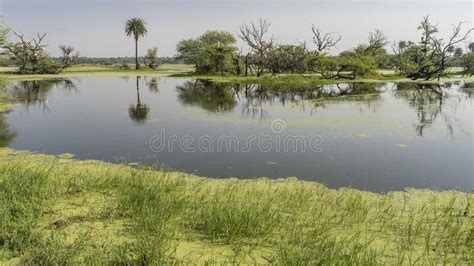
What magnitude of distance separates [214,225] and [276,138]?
8.12 m

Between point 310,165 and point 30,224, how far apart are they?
6682 millimetres

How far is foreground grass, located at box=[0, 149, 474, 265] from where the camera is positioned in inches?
173

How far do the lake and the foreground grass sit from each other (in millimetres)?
1743

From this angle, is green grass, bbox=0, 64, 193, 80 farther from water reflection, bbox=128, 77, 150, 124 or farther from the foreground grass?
the foreground grass

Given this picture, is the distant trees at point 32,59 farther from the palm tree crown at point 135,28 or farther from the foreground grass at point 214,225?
the foreground grass at point 214,225

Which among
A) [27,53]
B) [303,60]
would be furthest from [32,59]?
[303,60]

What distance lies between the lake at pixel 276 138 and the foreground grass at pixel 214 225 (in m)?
1.74

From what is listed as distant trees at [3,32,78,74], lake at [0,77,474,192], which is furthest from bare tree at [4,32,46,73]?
lake at [0,77,474,192]

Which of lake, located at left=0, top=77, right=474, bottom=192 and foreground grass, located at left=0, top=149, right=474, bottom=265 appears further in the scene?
lake, located at left=0, top=77, right=474, bottom=192

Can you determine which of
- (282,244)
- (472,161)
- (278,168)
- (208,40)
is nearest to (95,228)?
(282,244)

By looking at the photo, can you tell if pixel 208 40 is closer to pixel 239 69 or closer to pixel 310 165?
pixel 239 69

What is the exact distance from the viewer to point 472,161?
10266mm

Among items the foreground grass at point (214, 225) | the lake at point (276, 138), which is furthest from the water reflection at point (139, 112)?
the foreground grass at point (214, 225)

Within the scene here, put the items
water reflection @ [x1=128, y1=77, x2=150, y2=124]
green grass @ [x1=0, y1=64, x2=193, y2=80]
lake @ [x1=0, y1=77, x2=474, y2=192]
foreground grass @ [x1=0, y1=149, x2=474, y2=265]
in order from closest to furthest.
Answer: foreground grass @ [x1=0, y1=149, x2=474, y2=265]
lake @ [x1=0, y1=77, x2=474, y2=192]
water reflection @ [x1=128, y1=77, x2=150, y2=124]
green grass @ [x1=0, y1=64, x2=193, y2=80]
